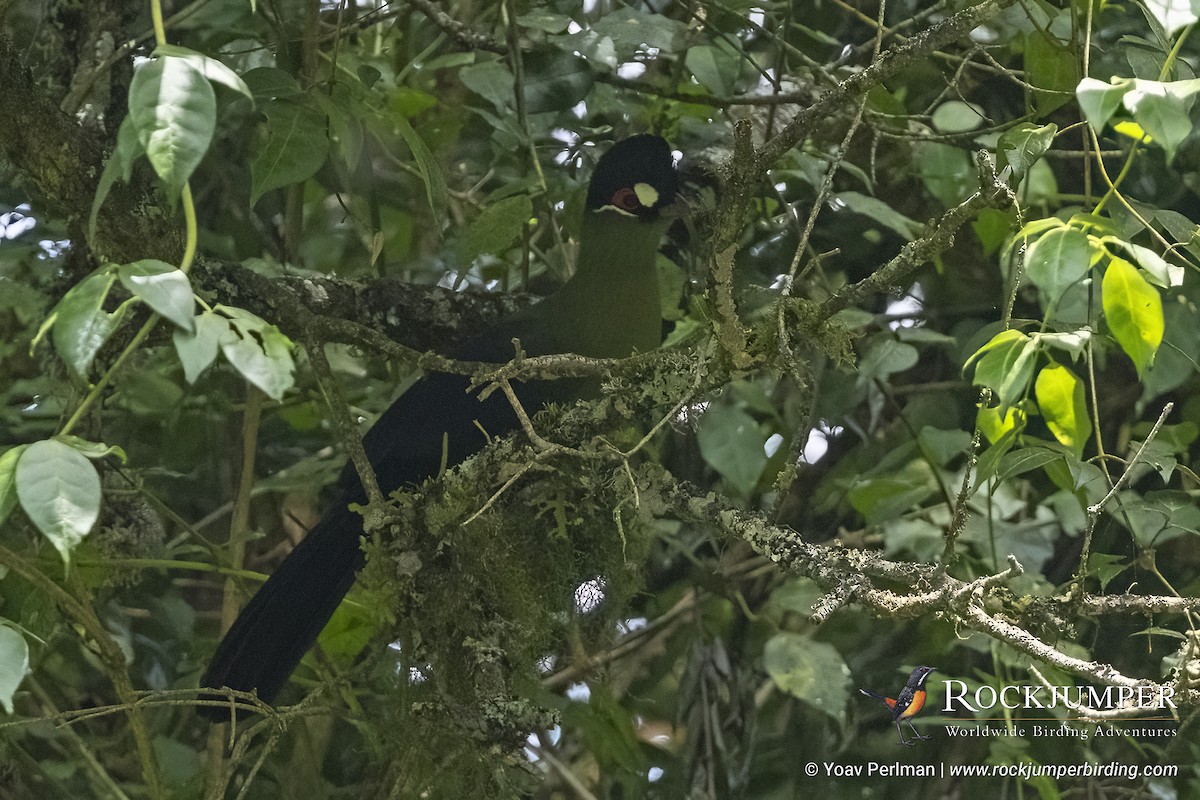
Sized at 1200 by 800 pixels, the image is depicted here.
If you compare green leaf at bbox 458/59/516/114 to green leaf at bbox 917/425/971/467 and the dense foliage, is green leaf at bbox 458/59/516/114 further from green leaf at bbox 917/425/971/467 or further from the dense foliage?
green leaf at bbox 917/425/971/467

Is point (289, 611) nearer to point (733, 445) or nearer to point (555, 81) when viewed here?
point (733, 445)

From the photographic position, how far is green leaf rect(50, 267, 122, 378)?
767 mm

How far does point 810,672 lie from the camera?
1.86m

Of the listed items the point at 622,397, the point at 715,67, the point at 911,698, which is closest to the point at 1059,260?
the point at 622,397

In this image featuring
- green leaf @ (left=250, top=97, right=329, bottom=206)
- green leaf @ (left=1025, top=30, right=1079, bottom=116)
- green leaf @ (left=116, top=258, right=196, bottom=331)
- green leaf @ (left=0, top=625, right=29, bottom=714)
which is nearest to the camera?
green leaf @ (left=116, top=258, right=196, bottom=331)

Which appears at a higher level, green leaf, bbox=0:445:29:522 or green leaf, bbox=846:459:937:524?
green leaf, bbox=0:445:29:522

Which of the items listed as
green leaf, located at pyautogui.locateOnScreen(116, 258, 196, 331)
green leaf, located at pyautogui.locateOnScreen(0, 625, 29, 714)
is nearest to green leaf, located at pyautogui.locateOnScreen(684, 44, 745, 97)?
green leaf, located at pyautogui.locateOnScreen(116, 258, 196, 331)

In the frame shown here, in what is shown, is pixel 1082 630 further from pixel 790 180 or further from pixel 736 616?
pixel 790 180

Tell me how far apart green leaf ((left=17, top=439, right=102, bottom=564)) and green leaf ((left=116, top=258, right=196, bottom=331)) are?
0.47ft

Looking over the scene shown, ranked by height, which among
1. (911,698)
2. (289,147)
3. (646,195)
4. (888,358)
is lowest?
(911,698)

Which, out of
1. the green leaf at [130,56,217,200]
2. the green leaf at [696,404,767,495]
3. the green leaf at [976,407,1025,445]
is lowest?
the green leaf at [696,404,767,495]

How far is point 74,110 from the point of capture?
63.0 inches


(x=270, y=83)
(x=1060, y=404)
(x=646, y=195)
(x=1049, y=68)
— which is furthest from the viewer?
(x=646, y=195)

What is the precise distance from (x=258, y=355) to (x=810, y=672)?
1.28 m
